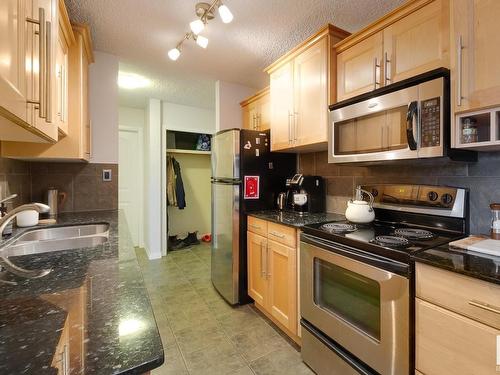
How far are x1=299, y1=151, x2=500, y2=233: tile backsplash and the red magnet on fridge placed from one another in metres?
0.66

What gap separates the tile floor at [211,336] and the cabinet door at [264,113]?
1.84 metres

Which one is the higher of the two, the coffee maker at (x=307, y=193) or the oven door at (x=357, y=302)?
the coffee maker at (x=307, y=193)

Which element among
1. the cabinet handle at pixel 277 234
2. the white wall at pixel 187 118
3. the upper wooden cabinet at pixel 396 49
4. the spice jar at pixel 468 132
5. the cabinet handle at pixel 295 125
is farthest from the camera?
the white wall at pixel 187 118

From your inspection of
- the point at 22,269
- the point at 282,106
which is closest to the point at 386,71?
the point at 282,106

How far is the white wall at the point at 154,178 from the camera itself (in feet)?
12.1

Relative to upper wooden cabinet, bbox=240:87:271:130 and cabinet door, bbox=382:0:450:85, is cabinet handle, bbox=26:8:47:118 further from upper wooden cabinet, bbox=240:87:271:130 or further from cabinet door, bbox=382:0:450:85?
upper wooden cabinet, bbox=240:87:271:130

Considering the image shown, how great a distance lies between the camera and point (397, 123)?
1378mm

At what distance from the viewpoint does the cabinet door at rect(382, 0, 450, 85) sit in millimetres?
1249

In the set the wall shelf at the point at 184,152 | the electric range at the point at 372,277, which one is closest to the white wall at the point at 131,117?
the wall shelf at the point at 184,152

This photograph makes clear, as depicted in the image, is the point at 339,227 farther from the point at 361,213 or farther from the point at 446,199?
the point at 446,199

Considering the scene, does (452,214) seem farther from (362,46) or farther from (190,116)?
(190,116)

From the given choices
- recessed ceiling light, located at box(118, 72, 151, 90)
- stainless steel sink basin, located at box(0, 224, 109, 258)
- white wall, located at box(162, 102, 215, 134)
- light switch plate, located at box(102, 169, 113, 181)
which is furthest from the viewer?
white wall, located at box(162, 102, 215, 134)

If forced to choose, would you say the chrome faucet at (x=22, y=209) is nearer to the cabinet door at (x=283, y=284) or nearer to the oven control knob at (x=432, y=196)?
the cabinet door at (x=283, y=284)

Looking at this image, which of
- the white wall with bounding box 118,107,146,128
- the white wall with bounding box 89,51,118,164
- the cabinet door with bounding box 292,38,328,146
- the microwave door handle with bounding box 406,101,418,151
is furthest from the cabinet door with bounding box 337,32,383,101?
the white wall with bounding box 118,107,146,128
